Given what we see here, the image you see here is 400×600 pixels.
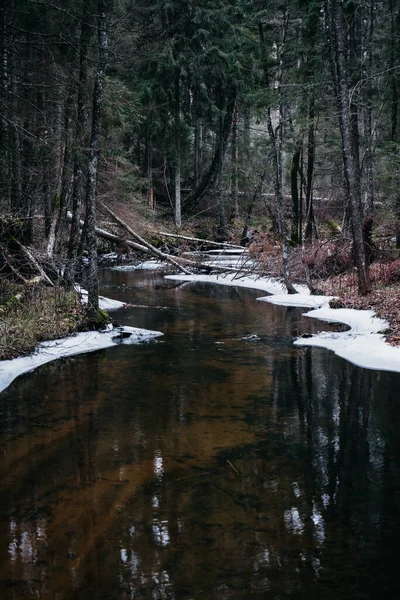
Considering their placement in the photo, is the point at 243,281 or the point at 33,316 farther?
the point at 243,281

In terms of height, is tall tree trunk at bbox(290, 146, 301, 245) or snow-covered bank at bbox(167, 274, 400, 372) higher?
tall tree trunk at bbox(290, 146, 301, 245)

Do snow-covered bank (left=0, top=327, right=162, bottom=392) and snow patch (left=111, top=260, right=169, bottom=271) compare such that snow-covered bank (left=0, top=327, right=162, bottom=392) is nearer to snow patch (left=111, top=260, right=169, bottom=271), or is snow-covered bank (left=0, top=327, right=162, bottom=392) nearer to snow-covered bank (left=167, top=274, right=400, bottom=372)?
snow-covered bank (left=167, top=274, right=400, bottom=372)

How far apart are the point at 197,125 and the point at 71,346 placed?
92.2 ft

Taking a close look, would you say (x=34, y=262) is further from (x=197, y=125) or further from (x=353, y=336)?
(x=197, y=125)

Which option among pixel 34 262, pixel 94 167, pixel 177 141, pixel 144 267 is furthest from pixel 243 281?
pixel 177 141

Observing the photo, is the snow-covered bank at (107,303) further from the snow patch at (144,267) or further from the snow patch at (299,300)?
the snow patch at (144,267)

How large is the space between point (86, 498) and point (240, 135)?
111 feet

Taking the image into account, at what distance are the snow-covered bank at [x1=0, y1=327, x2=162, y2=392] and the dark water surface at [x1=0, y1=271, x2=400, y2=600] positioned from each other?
30 cm

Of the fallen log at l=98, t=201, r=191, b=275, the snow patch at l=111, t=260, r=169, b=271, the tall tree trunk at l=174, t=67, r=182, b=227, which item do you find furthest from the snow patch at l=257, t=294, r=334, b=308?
the tall tree trunk at l=174, t=67, r=182, b=227

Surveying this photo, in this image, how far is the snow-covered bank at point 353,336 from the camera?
1052cm

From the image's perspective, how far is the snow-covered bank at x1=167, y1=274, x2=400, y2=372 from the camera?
10523mm

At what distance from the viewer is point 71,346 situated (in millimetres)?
11680

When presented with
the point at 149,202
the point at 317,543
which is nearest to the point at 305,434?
the point at 317,543

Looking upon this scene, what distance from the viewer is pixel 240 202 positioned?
127 feet
